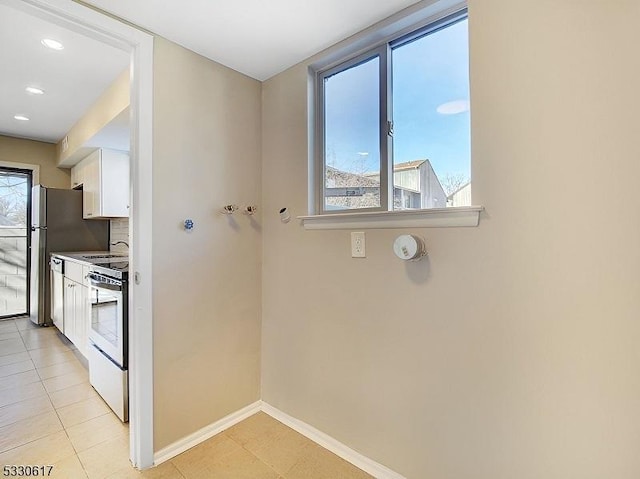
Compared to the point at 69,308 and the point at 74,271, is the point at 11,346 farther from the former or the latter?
the point at 74,271

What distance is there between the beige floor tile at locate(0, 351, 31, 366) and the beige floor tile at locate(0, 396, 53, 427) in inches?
38.2

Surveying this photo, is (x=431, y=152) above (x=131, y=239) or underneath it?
above

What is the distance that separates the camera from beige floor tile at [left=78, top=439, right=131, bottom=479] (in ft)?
5.30

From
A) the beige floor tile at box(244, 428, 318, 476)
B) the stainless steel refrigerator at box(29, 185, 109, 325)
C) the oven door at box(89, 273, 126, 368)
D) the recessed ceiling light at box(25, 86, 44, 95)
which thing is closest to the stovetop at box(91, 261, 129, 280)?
the oven door at box(89, 273, 126, 368)

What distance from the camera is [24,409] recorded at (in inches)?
85.5

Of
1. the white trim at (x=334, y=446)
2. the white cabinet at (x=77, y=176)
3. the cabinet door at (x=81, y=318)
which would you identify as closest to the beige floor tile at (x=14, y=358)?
the cabinet door at (x=81, y=318)

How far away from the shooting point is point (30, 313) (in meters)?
4.39

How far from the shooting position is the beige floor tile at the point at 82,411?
206cm

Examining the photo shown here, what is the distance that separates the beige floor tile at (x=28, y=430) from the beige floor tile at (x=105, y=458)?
1.30 feet

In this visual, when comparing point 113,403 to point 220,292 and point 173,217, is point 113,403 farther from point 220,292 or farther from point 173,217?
point 173,217

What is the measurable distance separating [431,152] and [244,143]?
1215 mm

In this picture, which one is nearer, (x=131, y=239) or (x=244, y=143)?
(x=131, y=239)

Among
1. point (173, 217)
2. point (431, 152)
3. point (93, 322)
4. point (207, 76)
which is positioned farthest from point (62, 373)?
point (431, 152)

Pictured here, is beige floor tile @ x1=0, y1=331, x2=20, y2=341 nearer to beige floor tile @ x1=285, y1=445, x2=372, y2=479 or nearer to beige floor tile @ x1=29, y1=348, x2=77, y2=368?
beige floor tile @ x1=29, y1=348, x2=77, y2=368
